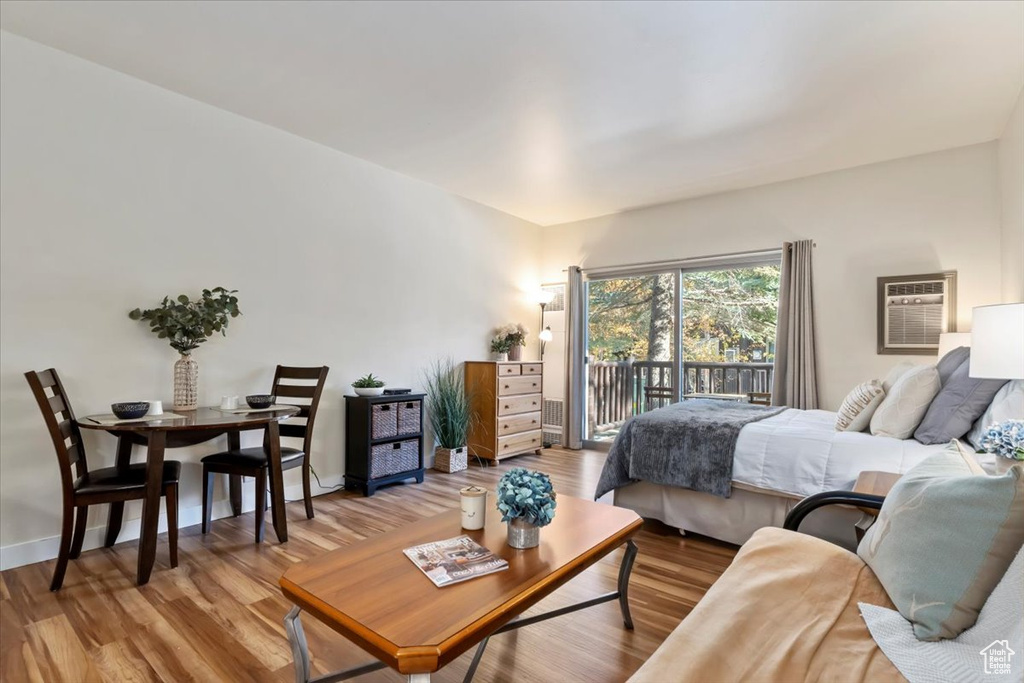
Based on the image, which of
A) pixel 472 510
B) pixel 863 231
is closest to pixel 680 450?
pixel 472 510

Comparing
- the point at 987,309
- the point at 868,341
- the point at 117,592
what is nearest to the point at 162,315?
the point at 117,592

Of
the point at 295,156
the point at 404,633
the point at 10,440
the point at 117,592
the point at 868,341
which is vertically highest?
the point at 295,156

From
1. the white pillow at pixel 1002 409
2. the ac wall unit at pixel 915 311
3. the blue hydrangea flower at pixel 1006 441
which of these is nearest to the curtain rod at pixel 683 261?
the ac wall unit at pixel 915 311

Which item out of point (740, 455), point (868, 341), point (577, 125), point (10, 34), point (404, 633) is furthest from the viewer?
point (868, 341)

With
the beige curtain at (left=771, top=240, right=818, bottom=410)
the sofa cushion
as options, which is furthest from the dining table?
the beige curtain at (left=771, top=240, right=818, bottom=410)

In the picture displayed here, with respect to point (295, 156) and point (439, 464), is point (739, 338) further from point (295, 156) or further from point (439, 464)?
point (295, 156)

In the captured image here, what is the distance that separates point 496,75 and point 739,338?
331cm

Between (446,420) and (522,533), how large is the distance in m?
3.04

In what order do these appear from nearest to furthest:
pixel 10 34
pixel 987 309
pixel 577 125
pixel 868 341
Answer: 1. pixel 987 309
2. pixel 10 34
3. pixel 577 125
4. pixel 868 341

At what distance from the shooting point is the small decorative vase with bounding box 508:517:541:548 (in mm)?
1546

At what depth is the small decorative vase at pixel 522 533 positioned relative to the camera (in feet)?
5.07

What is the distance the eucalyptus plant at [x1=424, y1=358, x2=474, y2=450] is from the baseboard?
4.42 feet

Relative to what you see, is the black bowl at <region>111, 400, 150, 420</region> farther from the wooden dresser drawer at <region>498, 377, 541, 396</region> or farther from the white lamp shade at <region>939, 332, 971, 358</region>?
the white lamp shade at <region>939, 332, 971, 358</region>

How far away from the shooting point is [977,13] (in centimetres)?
214
